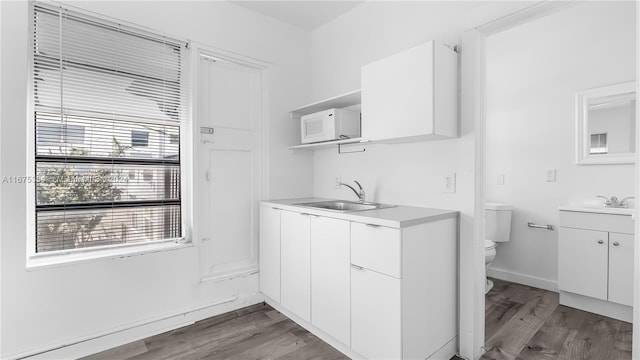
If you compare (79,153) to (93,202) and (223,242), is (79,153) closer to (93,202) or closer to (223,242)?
(93,202)

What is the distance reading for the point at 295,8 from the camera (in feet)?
8.68

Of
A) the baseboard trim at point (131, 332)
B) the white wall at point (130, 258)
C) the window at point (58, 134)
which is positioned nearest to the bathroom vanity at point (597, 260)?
the white wall at point (130, 258)

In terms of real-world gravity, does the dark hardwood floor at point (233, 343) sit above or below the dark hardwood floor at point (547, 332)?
below

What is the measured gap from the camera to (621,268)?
7.48 feet

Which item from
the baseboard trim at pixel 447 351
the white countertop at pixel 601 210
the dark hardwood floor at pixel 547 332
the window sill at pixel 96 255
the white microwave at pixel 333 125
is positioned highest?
the white microwave at pixel 333 125

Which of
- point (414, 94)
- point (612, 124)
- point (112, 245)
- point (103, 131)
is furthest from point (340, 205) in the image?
point (612, 124)

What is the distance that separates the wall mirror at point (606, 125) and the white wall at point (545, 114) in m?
0.06

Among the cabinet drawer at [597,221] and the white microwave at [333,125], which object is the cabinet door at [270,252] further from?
the cabinet drawer at [597,221]

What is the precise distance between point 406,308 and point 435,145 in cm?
107

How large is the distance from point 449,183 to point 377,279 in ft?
2.60

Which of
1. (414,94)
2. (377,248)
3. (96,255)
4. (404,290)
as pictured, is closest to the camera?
(404,290)

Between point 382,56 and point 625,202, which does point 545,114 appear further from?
point 382,56

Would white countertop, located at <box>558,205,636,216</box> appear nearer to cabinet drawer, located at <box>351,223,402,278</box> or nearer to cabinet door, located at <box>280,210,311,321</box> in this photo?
cabinet drawer, located at <box>351,223,402,278</box>

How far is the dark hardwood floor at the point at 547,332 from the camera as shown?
73.9 inches
